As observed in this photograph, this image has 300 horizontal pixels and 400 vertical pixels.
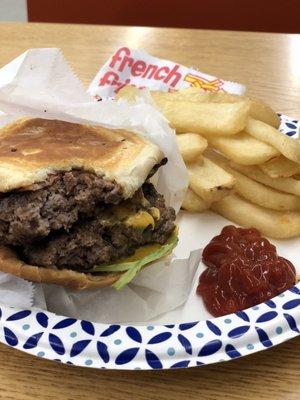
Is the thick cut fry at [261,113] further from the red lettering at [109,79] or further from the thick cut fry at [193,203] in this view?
the red lettering at [109,79]

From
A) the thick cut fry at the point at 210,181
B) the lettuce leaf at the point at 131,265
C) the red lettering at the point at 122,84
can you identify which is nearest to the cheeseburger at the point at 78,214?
the lettuce leaf at the point at 131,265

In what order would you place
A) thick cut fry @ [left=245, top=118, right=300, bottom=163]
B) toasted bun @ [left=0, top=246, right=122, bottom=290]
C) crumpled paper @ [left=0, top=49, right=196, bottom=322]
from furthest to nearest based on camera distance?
thick cut fry @ [left=245, top=118, right=300, bottom=163]
crumpled paper @ [left=0, top=49, right=196, bottom=322]
toasted bun @ [left=0, top=246, right=122, bottom=290]

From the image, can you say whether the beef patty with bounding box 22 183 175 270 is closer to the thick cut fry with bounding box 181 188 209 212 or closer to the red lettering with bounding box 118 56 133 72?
the thick cut fry with bounding box 181 188 209 212

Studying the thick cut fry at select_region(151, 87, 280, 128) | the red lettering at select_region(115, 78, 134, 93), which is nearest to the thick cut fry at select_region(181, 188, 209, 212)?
the thick cut fry at select_region(151, 87, 280, 128)

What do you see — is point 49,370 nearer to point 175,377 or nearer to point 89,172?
point 175,377

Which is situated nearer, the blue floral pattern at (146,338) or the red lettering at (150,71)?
the blue floral pattern at (146,338)

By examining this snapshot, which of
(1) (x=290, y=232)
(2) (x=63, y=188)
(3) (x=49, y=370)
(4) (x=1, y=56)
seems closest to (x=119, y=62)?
(4) (x=1, y=56)

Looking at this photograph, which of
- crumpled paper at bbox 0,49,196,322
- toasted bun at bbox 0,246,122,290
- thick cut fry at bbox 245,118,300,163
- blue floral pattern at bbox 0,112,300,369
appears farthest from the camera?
thick cut fry at bbox 245,118,300,163
